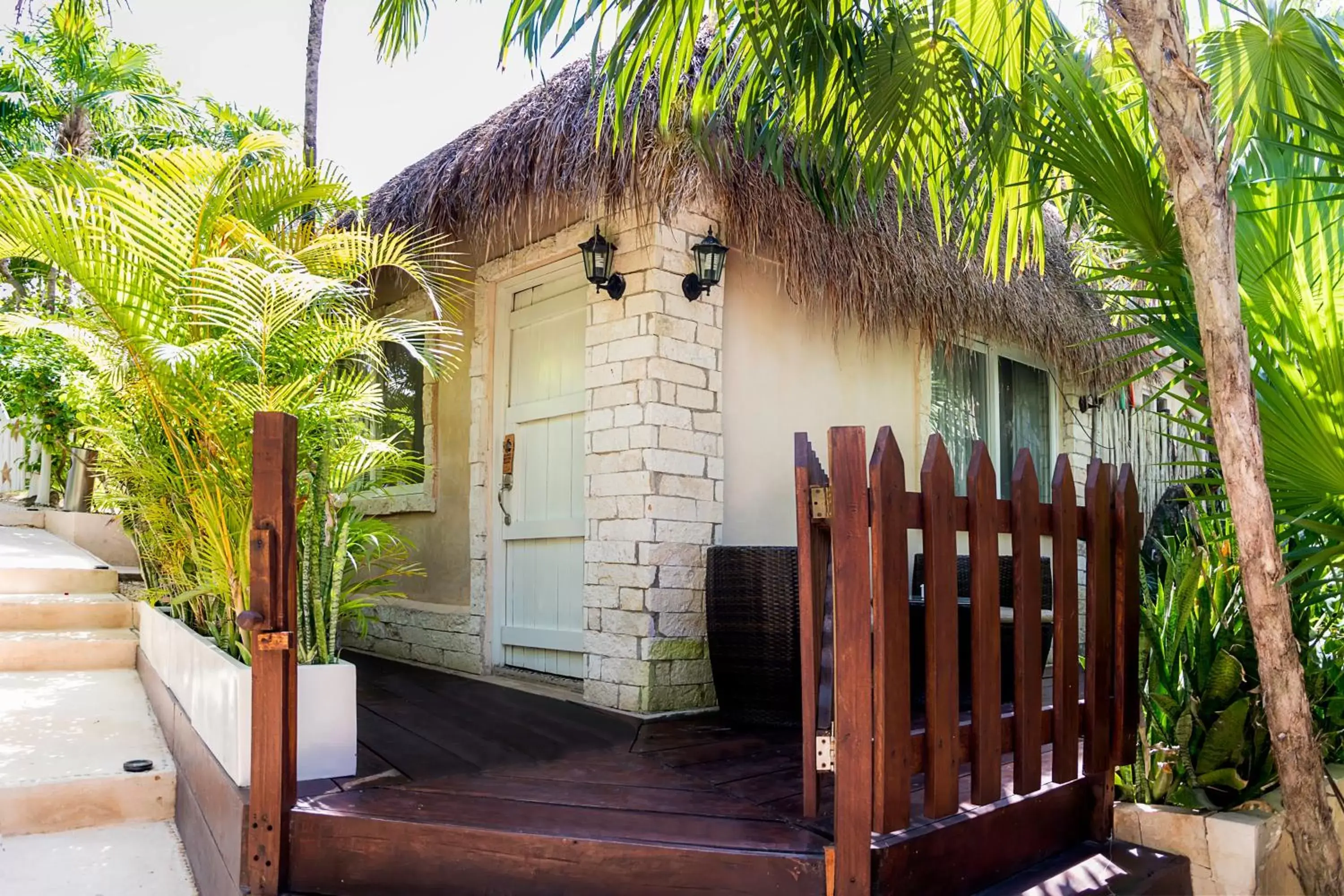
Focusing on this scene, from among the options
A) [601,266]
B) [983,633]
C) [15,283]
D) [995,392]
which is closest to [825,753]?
[983,633]

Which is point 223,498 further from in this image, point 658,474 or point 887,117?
point 887,117

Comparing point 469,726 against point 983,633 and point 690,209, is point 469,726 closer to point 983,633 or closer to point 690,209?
point 983,633

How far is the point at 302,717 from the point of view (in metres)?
2.80

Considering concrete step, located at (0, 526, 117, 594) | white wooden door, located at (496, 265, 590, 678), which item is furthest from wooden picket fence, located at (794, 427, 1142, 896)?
concrete step, located at (0, 526, 117, 594)

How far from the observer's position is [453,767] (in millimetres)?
3039

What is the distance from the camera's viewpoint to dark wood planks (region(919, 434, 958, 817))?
2.22 m

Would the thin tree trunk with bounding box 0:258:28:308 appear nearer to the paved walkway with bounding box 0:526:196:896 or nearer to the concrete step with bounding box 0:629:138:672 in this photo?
the paved walkway with bounding box 0:526:196:896

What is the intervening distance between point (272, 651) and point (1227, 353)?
2.58 m

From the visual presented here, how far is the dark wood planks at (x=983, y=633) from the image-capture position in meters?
2.35

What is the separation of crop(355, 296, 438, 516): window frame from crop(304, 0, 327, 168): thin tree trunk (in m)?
3.23

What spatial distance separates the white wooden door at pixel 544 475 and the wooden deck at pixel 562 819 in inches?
50.5

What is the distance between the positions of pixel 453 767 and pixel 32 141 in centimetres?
1124

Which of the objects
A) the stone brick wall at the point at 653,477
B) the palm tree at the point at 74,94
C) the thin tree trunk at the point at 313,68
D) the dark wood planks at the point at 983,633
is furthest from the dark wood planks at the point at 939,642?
the palm tree at the point at 74,94

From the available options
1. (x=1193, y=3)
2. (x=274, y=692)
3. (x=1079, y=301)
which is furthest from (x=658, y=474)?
(x=1079, y=301)
